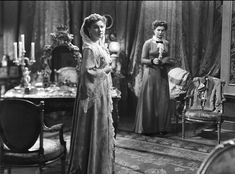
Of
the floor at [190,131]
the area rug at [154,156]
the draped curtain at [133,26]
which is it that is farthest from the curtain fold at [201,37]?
the area rug at [154,156]

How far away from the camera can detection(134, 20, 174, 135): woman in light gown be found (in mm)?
5328

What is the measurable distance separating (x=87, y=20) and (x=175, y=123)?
3.68 meters

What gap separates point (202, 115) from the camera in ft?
16.7

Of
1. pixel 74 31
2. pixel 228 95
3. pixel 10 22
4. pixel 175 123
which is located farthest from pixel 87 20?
pixel 10 22

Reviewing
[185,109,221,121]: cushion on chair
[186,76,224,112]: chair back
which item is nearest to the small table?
[185,109,221,121]: cushion on chair

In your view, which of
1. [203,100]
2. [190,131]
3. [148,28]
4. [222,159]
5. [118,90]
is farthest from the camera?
[148,28]

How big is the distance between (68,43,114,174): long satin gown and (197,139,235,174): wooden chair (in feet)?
5.28

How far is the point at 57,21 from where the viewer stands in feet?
24.1

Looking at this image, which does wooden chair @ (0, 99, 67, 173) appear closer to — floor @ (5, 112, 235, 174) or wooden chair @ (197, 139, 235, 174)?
wooden chair @ (197, 139, 235, 174)

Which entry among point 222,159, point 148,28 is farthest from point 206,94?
point 222,159

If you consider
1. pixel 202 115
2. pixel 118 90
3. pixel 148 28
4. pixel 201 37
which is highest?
pixel 148 28

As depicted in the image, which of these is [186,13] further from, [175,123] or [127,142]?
[127,142]

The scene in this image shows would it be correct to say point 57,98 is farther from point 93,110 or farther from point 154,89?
point 154,89

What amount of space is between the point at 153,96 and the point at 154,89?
0.34 ft
